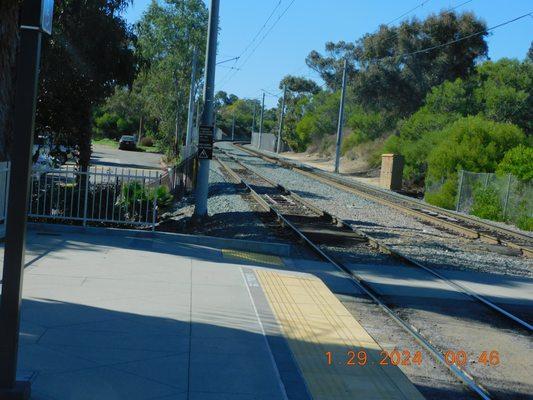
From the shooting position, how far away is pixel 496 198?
2873cm

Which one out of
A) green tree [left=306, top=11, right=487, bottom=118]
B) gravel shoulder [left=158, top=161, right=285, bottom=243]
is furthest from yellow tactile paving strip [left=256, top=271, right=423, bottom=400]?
green tree [left=306, top=11, right=487, bottom=118]

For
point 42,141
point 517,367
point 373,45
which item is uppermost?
point 373,45

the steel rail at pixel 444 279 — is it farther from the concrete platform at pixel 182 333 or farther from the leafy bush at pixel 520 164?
the leafy bush at pixel 520 164

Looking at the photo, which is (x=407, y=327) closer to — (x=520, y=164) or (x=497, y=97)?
(x=520, y=164)

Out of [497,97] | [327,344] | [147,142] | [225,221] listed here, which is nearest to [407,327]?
[327,344]

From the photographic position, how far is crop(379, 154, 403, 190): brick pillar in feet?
140

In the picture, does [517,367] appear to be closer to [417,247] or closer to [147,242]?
[147,242]

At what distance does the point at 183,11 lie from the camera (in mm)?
50719

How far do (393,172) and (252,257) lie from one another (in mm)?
30835

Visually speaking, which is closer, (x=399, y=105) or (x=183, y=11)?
(x=183, y=11)

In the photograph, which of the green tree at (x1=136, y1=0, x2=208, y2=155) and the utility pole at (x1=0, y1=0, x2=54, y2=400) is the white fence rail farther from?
the green tree at (x1=136, y1=0, x2=208, y2=155)

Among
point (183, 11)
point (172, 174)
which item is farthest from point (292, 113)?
point (172, 174)

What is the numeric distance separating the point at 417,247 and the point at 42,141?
12258mm

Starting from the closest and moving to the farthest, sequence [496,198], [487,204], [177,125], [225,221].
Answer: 1. [225,221]
2. [496,198]
3. [487,204]
4. [177,125]
